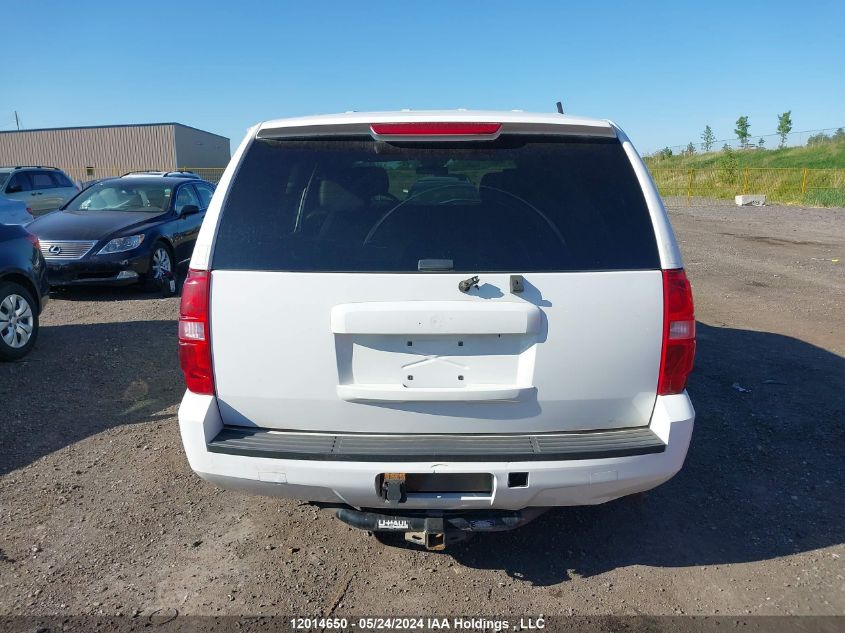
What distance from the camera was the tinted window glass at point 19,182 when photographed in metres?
16.2

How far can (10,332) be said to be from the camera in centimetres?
614

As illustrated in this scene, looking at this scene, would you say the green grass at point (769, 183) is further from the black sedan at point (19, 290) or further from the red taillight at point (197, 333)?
the red taillight at point (197, 333)

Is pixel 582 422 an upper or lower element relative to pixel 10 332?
upper

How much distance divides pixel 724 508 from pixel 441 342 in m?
2.14

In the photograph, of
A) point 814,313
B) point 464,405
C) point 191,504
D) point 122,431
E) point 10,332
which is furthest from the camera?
point 814,313

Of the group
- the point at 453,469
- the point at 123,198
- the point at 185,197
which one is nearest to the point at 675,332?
the point at 453,469

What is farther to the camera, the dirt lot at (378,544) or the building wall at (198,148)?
the building wall at (198,148)

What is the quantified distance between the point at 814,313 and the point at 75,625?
27.6 ft

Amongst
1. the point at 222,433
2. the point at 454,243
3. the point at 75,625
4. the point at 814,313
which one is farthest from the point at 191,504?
the point at 814,313

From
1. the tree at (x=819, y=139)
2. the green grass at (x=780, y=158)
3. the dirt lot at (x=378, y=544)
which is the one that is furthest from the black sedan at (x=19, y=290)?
the tree at (x=819, y=139)

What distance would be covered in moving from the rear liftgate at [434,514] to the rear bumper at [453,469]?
0.03 meters

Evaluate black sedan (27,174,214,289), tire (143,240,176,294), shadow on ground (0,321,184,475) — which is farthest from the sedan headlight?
shadow on ground (0,321,184,475)

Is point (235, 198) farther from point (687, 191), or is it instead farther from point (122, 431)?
point (687, 191)

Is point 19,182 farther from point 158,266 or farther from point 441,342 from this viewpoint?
point 441,342
